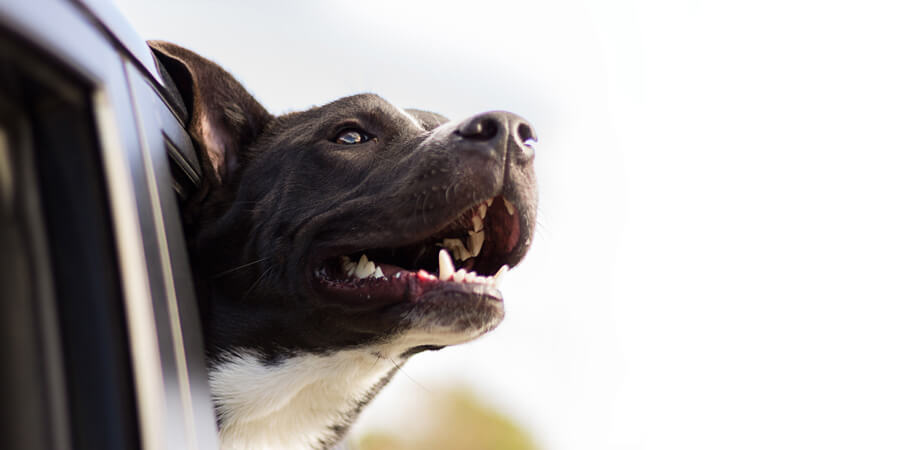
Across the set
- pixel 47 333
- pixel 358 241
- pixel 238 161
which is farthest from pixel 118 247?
pixel 238 161

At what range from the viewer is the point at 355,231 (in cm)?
253

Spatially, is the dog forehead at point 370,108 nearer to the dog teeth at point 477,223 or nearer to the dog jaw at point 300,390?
the dog teeth at point 477,223

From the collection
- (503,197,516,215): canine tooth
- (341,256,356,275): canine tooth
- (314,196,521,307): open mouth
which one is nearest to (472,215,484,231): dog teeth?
(314,196,521,307): open mouth

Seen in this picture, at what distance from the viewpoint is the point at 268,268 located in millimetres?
2613

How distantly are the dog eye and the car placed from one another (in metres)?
1.44

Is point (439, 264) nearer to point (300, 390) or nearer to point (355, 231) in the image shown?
point (355, 231)

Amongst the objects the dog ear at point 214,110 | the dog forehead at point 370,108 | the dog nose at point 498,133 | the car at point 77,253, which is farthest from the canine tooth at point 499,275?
the car at point 77,253

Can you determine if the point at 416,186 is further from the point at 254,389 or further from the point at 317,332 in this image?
the point at 254,389

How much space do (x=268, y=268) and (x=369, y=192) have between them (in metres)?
0.39

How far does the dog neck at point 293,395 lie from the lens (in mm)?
2527

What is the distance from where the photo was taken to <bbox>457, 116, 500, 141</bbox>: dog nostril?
94.9 inches

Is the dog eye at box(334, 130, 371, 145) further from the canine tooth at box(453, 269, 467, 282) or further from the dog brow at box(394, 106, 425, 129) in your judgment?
the canine tooth at box(453, 269, 467, 282)

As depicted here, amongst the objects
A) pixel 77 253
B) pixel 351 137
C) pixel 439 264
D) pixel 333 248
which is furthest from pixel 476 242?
pixel 77 253

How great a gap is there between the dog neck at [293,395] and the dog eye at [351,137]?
28.5 inches
